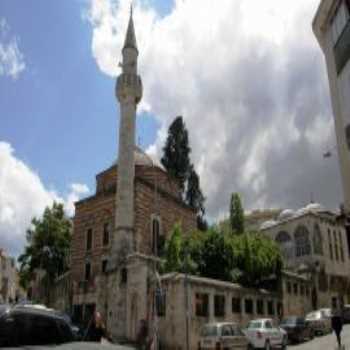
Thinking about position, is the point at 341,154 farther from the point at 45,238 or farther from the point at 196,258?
the point at 45,238

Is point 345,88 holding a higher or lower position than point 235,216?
lower

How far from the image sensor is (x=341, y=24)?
40.8 ft

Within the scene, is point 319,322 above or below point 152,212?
below

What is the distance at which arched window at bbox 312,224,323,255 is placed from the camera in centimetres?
3909

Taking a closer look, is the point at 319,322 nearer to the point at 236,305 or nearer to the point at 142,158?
the point at 236,305

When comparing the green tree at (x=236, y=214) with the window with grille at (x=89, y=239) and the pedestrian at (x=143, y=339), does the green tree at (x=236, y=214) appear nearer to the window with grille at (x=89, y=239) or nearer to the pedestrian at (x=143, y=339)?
the window with grille at (x=89, y=239)

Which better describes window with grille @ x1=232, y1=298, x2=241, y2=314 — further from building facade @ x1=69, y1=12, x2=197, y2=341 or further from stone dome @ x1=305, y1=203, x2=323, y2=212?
stone dome @ x1=305, y1=203, x2=323, y2=212

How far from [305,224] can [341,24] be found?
30.6 m

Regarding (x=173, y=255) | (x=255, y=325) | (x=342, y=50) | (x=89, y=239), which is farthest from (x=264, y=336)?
(x=89, y=239)

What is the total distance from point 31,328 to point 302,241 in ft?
123

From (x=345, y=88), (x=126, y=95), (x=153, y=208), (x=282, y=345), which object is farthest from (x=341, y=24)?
(x=153, y=208)

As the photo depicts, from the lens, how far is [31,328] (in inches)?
247

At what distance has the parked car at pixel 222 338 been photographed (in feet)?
54.1

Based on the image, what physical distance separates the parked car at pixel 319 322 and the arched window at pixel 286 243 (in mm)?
15379
